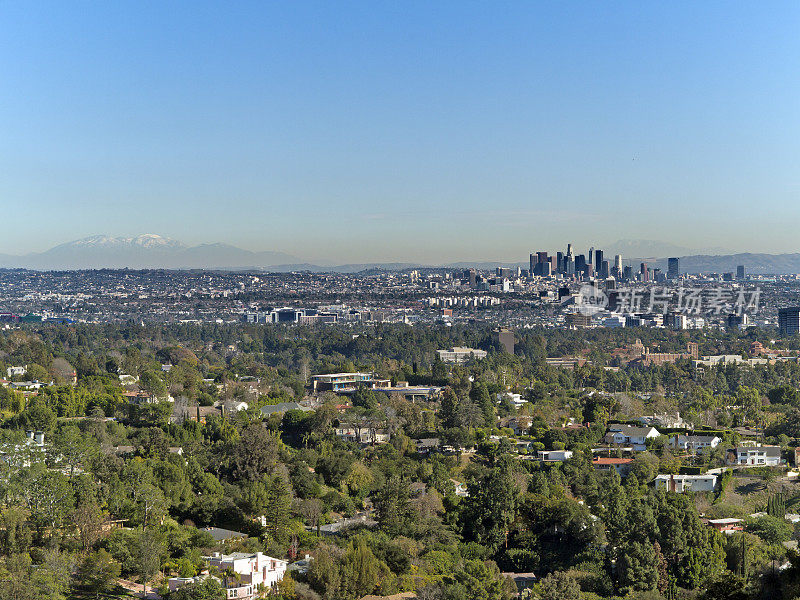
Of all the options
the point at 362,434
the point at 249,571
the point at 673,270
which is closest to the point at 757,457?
the point at 362,434

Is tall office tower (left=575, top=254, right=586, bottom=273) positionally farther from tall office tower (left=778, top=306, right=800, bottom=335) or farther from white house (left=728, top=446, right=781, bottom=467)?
white house (left=728, top=446, right=781, bottom=467)

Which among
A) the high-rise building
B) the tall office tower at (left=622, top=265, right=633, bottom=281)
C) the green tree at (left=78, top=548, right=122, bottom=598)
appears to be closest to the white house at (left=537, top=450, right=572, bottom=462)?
the green tree at (left=78, top=548, right=122, bottom=598)

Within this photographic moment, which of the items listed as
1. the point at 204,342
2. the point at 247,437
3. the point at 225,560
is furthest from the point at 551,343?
the point at 225,560

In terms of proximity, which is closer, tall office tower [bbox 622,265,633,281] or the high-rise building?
the high-rise building

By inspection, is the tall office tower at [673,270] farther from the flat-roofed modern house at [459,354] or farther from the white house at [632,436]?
the white house at [632,436]

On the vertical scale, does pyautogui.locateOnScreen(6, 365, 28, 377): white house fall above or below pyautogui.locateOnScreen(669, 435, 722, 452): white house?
above

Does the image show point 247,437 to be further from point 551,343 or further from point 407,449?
point 551,343

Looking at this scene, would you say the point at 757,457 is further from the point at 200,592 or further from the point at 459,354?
the point at 459,354
